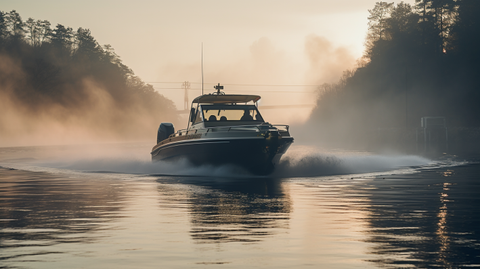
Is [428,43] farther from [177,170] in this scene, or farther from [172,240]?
[172,240]

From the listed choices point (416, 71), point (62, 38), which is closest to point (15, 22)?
point (62, 38)

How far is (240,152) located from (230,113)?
115 inches

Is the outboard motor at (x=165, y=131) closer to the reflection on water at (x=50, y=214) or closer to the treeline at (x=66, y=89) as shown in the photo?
the reflection on water at (x=50, y=214)

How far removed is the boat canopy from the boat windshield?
0.47m

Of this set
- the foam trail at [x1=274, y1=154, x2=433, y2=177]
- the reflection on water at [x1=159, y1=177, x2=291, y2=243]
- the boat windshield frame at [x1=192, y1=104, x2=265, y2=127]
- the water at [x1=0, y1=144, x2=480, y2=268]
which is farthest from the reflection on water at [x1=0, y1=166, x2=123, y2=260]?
the foam trail at [x1=274, y1=154, x2=433, y2=177]

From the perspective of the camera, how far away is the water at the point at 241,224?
7.11 m

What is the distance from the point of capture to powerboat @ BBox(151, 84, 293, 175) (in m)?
21.4

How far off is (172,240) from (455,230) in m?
4.45

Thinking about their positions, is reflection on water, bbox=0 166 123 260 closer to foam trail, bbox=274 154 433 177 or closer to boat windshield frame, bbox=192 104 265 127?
boat windshield frame, bbox=192 104 265 127

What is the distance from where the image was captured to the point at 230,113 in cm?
2391

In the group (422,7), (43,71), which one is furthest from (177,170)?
(422,7)

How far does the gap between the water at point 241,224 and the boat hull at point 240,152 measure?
95.1 inches

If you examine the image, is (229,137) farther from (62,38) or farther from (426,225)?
(62,38)

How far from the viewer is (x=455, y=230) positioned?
9148mm
